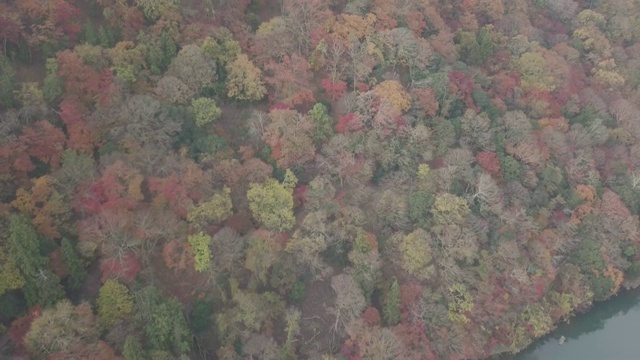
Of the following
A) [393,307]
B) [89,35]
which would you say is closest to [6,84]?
[89,35]

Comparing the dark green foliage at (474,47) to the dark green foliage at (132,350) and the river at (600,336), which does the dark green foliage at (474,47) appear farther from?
the dark green foliage at (132,350)

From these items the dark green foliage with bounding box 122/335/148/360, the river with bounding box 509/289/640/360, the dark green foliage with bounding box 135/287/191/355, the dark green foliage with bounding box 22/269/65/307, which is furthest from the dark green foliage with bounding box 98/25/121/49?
the river with bounding box 509/289/640/360

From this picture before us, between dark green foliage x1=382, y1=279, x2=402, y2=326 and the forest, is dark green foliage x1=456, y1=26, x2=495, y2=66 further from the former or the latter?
dark green foliage x1=382, y1=279, x2=402, y2=326

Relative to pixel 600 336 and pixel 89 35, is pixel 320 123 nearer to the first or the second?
pixel 89 35

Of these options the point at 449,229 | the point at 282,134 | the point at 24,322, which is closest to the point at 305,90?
→ the point at 282,134

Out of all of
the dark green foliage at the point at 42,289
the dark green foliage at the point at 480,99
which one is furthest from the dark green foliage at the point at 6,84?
the dark green foliage at the point at 480,99

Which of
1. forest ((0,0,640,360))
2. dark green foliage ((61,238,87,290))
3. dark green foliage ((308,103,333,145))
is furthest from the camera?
Answer: dark green foliage ((308,103,333,145))
